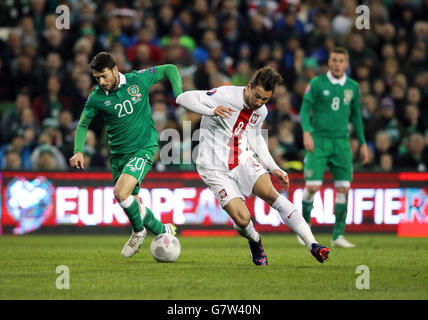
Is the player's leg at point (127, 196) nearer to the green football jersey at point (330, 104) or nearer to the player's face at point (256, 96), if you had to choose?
the player's face at point (256, 96)

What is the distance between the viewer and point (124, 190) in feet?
29.0

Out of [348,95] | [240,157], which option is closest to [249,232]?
[240,157]

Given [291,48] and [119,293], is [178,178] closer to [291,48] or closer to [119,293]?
[291,48]

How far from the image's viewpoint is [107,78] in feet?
29.2

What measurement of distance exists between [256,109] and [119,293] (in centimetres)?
275

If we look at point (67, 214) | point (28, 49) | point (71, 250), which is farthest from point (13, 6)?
point (71, 250)

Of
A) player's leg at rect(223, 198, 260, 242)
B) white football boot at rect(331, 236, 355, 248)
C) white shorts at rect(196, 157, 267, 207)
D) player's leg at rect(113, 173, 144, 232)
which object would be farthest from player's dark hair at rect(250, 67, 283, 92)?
white football boot at rect(331, 236, 355, 248)

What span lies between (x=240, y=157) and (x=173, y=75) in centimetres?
129

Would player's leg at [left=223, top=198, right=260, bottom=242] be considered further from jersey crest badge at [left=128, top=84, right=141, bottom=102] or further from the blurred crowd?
the blurred crowd

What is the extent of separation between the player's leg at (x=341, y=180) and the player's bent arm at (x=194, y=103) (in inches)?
140

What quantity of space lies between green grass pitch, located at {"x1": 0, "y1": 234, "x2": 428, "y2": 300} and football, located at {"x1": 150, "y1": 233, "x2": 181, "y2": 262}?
9 cm

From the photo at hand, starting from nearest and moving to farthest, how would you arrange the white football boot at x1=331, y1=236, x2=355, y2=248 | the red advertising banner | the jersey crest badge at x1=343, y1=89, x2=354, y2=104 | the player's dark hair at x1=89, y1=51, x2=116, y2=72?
the player's dark hair at x1=89, y1=51, x2=116, y2=72 < the white football boot at x1=331, y1=236, x2=355, y2=248 < the jersey crest badge at x1=343, y1=89, x2=354, y2=104 < the red advertising banner

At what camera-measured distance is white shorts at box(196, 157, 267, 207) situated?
8508 mm

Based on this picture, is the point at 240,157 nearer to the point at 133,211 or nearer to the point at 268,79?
the point at 268,79
